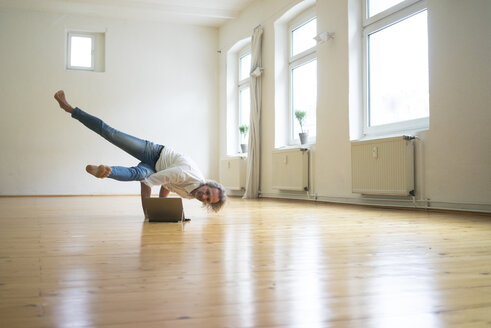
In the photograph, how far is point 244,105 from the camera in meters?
9.29

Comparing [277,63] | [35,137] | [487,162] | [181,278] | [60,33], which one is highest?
[60,33]

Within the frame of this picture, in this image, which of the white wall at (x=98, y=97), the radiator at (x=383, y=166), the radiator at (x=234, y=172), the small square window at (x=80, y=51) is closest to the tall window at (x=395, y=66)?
the radiator at (x=383, y=166)

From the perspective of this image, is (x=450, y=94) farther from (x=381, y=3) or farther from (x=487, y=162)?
(x=381, y=3)

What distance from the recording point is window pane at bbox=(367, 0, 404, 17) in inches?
211

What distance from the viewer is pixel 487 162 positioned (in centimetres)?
389

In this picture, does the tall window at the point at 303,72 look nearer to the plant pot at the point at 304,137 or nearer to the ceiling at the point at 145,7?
the plant pot at the point at 304,137

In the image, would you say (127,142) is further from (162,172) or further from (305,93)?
(305,93)

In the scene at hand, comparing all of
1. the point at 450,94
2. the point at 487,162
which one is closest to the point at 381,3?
the point at 450,94

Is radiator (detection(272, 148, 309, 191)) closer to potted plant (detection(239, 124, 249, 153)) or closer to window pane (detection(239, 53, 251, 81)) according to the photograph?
potted plant (detection(239, 124, 249, 153))

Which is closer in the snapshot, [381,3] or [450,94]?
[450,94]

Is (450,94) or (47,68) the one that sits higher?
(47,68)

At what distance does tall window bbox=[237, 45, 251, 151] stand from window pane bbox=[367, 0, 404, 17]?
3610 millimetres

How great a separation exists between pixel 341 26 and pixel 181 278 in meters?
5.05

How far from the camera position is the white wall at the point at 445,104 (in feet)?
13.0
